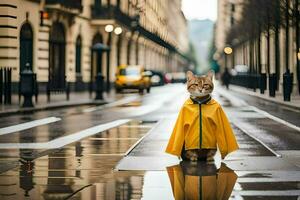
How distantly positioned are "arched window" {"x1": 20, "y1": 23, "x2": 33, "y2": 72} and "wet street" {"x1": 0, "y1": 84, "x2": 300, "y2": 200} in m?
20.1

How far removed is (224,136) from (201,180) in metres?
1.60

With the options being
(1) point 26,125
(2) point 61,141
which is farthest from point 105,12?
(2) point 61,141

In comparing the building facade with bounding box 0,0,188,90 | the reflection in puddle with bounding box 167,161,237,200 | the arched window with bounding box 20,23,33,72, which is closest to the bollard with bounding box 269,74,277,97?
the building facade with bounding box 0,0,188,90

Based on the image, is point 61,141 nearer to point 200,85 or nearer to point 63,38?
point 200,85

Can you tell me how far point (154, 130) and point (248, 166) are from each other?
22.2 ft

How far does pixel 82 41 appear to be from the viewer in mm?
47688

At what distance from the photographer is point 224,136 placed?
9531mm

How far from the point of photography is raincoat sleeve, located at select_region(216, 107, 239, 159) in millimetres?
9484

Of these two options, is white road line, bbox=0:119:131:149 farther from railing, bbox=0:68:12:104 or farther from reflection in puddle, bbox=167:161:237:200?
railing, bbox=0:68:12:104

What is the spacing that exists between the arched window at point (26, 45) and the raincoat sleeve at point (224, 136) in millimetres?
28107

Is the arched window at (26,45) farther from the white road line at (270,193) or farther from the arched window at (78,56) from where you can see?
the white road line at (270,193)

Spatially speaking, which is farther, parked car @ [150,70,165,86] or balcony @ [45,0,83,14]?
parked car @ [150,70,165,86]

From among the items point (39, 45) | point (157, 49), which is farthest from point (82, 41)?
point (157, 49)

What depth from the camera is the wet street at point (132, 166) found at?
7.28 metres
